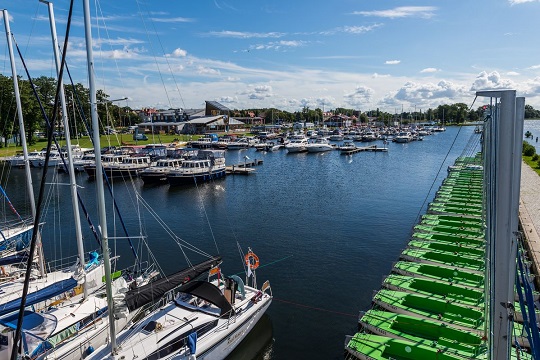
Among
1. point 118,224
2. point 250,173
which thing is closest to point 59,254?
point 118,224

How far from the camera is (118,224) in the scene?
4056cm

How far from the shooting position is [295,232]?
37.8 m

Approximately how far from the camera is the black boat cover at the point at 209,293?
1792 centimetres

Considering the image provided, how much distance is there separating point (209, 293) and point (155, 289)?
2.41m

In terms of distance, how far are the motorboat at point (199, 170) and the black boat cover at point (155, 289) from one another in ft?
138

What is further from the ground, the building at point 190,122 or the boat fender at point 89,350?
the building at point 190,122

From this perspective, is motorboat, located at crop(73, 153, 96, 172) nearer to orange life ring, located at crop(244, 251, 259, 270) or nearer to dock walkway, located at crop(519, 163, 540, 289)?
orange life ring, located at crop(244, 251, 259, 270)

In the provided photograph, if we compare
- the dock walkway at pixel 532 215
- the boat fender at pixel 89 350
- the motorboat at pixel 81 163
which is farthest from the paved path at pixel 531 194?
the motorboat at pixel 81 163

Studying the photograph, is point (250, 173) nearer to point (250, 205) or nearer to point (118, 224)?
point (250, 205)

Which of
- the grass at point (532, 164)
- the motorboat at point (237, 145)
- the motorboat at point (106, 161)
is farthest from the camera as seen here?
the motorboat at point (237, 145)

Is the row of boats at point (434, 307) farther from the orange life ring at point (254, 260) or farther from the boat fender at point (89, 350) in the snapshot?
the boat fender at point (89, 350)

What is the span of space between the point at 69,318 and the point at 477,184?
4586cm

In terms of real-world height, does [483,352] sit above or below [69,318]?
below

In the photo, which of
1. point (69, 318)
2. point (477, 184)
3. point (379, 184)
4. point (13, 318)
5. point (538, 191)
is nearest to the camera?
point (13, 318)
